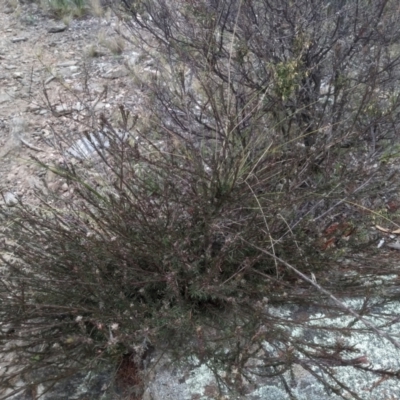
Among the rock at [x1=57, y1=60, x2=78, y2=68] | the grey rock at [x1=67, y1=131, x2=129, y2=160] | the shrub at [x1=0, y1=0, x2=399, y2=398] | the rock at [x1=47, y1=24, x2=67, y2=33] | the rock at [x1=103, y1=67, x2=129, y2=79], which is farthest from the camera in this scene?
the rock at [x1=47, y1=24, x2=67, y2=33]

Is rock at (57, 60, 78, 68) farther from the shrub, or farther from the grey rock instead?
the shrub

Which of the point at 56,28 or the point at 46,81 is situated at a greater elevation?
the point at 56,28

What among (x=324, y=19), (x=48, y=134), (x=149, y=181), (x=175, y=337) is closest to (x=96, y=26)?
(x=48, y=134)

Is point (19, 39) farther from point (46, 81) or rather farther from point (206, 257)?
point (206, 257)

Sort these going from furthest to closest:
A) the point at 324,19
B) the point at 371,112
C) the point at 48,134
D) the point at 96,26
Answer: the point at 96,26 < the point at 48,134 < the point at 324,19 < the point at 371,112

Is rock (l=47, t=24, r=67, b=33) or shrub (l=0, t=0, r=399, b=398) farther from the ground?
shrub (l=0, t=0, r=399, b=398)

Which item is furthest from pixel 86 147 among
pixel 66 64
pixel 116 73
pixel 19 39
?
pixel 19 39

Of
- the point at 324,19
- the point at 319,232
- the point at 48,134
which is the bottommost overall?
the point at 48,134

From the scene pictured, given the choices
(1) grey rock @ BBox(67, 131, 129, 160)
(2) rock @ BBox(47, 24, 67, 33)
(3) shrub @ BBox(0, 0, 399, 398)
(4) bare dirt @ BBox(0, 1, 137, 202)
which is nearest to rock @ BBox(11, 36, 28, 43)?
(4) bare dirt @ BBox(0, 1, 137, 202)

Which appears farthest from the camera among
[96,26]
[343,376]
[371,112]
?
[96,26]

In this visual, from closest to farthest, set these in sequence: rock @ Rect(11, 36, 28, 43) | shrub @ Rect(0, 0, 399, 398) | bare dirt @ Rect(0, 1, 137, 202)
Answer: shrub @ Rect(0, 0, 399, 398) → bare dirt @ Rect(0, 1, 137, 202) → rock @ Rect(11, 36, 28, 43)

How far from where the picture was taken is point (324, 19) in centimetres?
290

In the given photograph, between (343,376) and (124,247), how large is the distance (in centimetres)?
94

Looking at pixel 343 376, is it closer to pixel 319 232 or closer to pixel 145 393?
pixel 319 232
